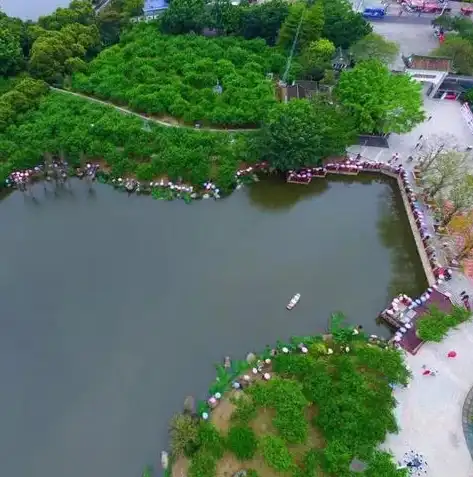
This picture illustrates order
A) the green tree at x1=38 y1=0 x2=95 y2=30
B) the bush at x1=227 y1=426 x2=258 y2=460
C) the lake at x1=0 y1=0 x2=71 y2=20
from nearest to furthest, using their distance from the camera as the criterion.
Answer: the bush at x1=227 y1=426 x2=258 y2=460
the green tree at x1=38 y1=0 x2=95 y2=30
the lake at x1=0 y1=0 x2=71 y2=20

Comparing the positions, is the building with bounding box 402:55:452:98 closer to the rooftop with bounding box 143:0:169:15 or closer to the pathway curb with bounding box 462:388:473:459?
the pathway curb with bounding box 462:388:473:459

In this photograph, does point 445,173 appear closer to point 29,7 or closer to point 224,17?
point 224,17

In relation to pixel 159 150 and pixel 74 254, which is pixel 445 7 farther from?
pixel 74 254

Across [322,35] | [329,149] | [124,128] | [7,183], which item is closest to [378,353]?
[329,149]

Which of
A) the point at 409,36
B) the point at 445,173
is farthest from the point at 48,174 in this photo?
the point at 409,36

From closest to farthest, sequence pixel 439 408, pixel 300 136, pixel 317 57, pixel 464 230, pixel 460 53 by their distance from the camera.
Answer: pixel 439 408 < pixel 464 230 < pixel 300 136 < pixel 460 53 < pixel 317 57

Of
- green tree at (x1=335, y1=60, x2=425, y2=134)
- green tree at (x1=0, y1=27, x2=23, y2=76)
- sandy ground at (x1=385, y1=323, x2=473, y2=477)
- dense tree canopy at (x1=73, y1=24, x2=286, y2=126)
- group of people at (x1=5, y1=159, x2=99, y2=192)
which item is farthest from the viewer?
green tree at (x1=0, y1=27, x2=23, y2=76)

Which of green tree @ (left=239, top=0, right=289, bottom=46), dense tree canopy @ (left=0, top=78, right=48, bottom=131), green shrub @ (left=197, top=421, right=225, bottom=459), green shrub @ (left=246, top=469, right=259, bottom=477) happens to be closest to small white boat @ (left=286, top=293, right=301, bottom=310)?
green shrub @ (left=197, top=421, right=225, bottom=459)

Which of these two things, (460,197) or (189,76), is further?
(189,76)
